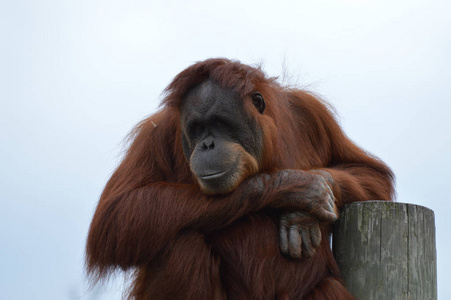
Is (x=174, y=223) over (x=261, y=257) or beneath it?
over

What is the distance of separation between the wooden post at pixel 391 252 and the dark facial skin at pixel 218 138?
77 centimetres

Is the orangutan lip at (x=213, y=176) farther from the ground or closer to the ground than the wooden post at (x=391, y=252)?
farther from the ground

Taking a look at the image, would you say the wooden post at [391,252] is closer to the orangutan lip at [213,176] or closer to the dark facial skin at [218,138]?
the dark facial skin at [218,138]

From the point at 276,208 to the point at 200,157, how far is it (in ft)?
1.94

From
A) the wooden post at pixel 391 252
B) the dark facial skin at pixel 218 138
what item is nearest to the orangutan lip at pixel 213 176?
the dark facial skin at pixel 218 138

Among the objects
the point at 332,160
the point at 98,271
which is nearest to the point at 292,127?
the point at 332,160

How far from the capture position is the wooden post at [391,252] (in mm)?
3376

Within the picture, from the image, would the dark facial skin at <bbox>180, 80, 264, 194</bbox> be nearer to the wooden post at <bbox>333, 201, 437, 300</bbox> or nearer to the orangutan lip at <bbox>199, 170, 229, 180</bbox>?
the orangutan lip at <bbox>199, 170, 229, 180</bbox>

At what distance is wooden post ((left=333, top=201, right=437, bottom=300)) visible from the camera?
3.38m

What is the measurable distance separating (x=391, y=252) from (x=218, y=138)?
123 centimetres

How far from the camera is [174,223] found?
11.7ft

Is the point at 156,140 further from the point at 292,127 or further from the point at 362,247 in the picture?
the point at 362,247

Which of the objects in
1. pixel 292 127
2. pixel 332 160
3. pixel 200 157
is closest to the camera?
pixel 200 157

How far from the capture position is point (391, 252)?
3.42 metres
